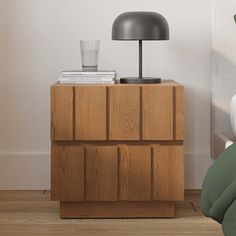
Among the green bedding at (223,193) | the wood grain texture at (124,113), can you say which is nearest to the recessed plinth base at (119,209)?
the wood grain texture at (124,113)

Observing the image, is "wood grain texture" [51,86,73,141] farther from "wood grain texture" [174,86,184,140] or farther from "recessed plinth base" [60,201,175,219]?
"wood grain texture" [174,86,184,140]

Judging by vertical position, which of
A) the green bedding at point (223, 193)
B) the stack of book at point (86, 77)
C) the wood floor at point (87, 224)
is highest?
the stack of book at point (86, 77)

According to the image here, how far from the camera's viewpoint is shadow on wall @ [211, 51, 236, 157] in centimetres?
363

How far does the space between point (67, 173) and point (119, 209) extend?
0.30 meters

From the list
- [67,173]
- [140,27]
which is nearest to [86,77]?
[140,27]

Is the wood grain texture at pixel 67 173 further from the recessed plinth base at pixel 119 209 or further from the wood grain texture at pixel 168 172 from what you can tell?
the wood grain texture at pixel 168 172

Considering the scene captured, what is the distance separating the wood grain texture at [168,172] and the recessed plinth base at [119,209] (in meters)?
0.06

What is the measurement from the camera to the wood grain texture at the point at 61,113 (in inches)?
121

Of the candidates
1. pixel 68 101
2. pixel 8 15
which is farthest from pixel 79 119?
pixel 8 15

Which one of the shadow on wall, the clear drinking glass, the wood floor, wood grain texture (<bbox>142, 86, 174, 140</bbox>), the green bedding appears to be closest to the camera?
the green bedding

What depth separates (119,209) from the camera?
3.16 m

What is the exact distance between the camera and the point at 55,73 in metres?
3.69

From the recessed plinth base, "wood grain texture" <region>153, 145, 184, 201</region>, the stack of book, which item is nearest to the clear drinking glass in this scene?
the stack of book

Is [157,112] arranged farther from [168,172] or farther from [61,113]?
[61,113]
